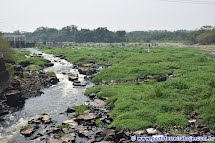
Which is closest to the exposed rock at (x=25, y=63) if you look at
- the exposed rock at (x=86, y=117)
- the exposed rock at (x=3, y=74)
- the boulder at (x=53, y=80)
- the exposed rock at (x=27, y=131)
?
the boulder at (x=53, y=80)

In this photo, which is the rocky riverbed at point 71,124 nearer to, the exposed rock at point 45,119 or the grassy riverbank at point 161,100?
the exposed rock at point 45,119

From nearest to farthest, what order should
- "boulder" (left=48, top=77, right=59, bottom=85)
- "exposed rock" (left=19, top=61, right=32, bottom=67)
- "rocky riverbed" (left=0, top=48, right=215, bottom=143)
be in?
"rocky riverbed" (left=0, top=48, right=215, bottom=143)
"boulder" (left=48, top=77, right=59, bottom=85)
"exposed rock" (left=19, top=61, right=32, bottom=67)

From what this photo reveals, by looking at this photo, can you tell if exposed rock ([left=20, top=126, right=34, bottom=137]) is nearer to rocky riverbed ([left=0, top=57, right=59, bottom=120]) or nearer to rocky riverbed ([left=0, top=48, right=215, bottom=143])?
rocky riverbed ([left=0, top=48, right=215, bottom=143])

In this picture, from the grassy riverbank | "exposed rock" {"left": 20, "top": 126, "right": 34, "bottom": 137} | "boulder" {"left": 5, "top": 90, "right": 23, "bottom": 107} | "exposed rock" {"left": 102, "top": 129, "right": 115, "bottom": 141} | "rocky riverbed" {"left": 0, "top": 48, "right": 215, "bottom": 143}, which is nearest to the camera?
"exposed rock" {"left": 102, "top": 129, "right": 115, "bottom": 141}

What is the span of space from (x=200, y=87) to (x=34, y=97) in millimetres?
23027

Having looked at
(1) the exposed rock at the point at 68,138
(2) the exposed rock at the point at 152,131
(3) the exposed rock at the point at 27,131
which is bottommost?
(3) the exposed rock at the point at 27,131

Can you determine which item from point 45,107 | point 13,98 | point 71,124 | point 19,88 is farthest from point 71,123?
point 19,88

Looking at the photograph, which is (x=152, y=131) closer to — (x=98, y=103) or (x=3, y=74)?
(x=98, y=103)

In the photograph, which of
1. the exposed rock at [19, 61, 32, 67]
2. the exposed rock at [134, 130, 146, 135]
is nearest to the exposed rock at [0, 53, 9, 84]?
the exposed rock at [134, 130, 146, 135]

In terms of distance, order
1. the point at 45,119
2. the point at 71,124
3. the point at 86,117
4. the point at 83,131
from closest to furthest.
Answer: the point at 83,131 → the point at 71,124 → the point at 86,117 → the point at 45,119

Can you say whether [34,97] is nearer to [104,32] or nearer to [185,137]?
[185,137]

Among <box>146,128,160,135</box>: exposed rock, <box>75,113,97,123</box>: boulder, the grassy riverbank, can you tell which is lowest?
<box>75,113,97,123</box>: boulder

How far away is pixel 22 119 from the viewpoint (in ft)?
103

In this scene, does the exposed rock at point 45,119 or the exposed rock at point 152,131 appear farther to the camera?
the exposed rock at point 45,119
